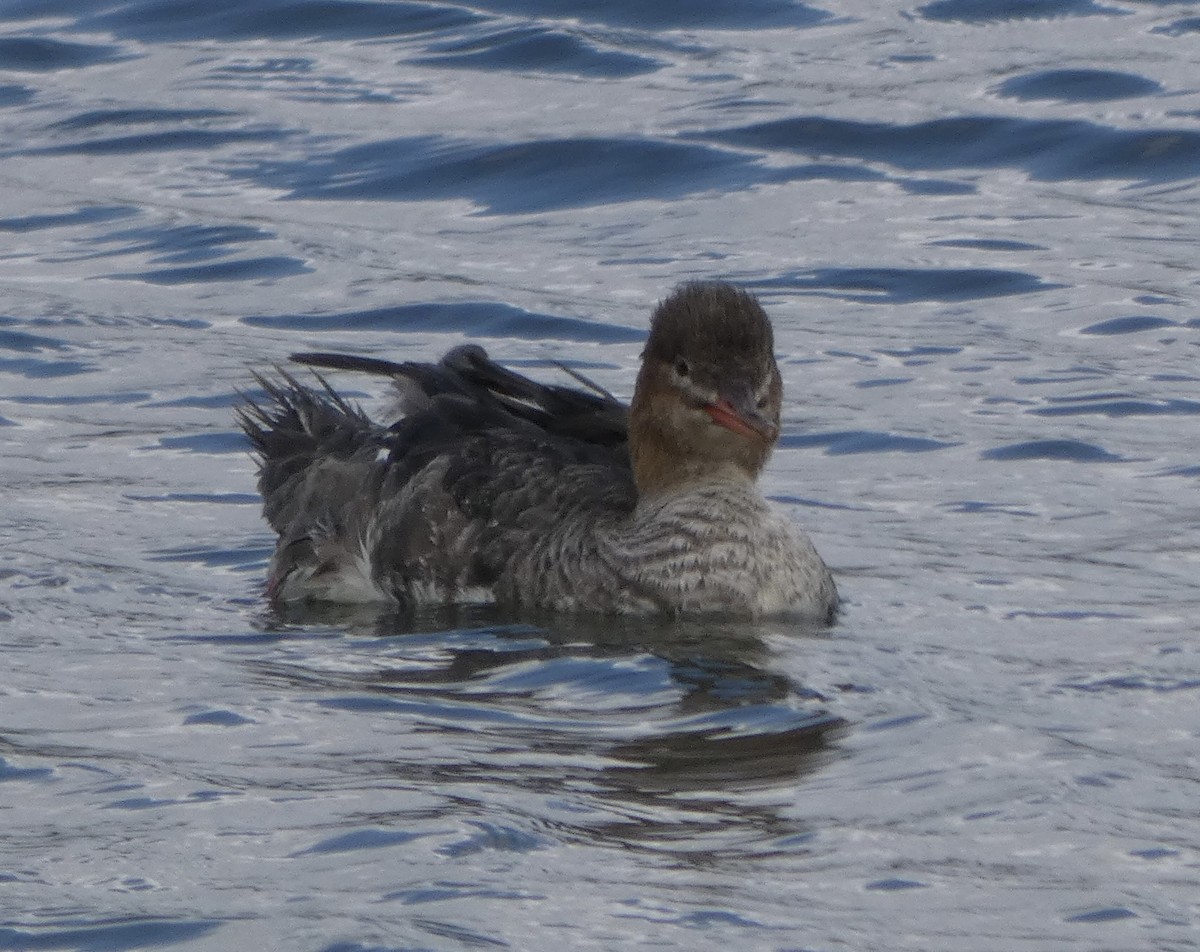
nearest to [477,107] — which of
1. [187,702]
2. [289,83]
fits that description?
[289,83]

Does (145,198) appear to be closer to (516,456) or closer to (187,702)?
(516,456)

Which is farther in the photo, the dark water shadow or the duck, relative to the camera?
the duck

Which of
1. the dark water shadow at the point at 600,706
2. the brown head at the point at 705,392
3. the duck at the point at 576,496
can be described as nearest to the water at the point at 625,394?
the dark water shadow at the point at 600,706

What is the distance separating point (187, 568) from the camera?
10.3 m

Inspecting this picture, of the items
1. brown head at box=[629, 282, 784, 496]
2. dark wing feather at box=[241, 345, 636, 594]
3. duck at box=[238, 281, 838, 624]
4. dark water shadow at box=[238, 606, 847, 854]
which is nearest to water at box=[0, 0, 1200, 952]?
dark water shadow at box=[238, 606, 847, 854]

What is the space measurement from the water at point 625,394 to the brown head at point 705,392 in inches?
27.7

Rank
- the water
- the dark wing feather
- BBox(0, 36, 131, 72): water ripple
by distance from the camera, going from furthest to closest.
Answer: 1. BBox(0, 36, 131, 72): water ripple
2. the dark wing feather
3. the water

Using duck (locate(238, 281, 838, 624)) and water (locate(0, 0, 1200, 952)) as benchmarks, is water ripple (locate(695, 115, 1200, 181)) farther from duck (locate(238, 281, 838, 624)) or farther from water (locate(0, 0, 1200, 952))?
duck (locate(238, 281, 838, 624))

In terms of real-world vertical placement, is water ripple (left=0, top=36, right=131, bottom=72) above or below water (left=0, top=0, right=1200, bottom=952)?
above

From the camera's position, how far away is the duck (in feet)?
31.1

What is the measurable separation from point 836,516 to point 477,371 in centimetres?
176

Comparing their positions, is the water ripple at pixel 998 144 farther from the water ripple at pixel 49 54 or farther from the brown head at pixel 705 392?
the brown head at pixel 705 392

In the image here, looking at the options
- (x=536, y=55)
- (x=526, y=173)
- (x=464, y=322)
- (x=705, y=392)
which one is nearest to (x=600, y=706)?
(x=705, y=392)

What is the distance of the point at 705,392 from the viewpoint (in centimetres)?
941
